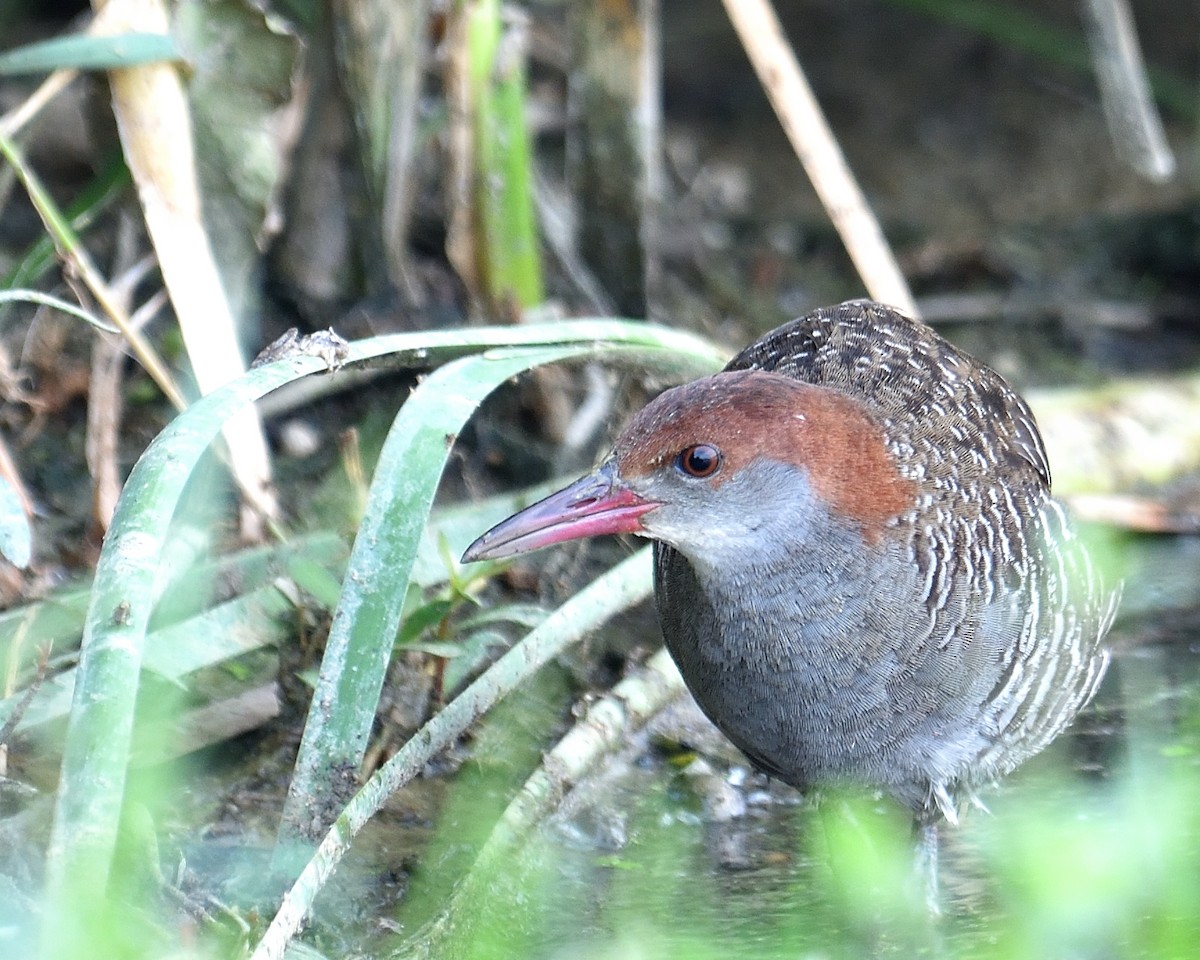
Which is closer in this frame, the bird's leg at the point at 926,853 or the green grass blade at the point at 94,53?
the bird's leg at the point at 926,853

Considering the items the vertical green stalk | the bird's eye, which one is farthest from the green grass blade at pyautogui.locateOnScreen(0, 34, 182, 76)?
the bird's eye

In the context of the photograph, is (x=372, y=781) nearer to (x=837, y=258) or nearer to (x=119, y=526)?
(x=119, y=526)

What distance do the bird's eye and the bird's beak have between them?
8 cm

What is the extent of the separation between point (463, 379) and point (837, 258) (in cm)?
319

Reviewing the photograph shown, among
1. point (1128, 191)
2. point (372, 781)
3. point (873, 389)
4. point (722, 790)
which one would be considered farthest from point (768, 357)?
point (1128, 191)

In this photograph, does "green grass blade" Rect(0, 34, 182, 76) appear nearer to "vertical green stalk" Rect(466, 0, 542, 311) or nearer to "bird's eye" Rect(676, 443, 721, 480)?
"vertical green stalk" Rect(466, 0, 542, 311)

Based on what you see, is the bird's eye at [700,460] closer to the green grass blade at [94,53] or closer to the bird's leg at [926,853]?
the bird's leg at [926,853]

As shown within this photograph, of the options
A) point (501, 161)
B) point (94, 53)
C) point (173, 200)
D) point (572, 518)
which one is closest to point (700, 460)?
point (572, 518)

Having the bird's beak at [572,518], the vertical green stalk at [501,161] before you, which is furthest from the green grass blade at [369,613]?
the vertical green stalk at [501,161]

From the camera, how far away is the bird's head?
2.70m

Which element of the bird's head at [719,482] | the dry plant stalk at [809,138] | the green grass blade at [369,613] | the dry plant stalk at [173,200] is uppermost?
the dry plant stalk at [809,138]

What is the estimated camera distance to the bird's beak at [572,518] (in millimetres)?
2680

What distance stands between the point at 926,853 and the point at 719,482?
889 mm

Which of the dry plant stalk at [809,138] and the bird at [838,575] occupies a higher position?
the dry plant stalk at [809,138]
